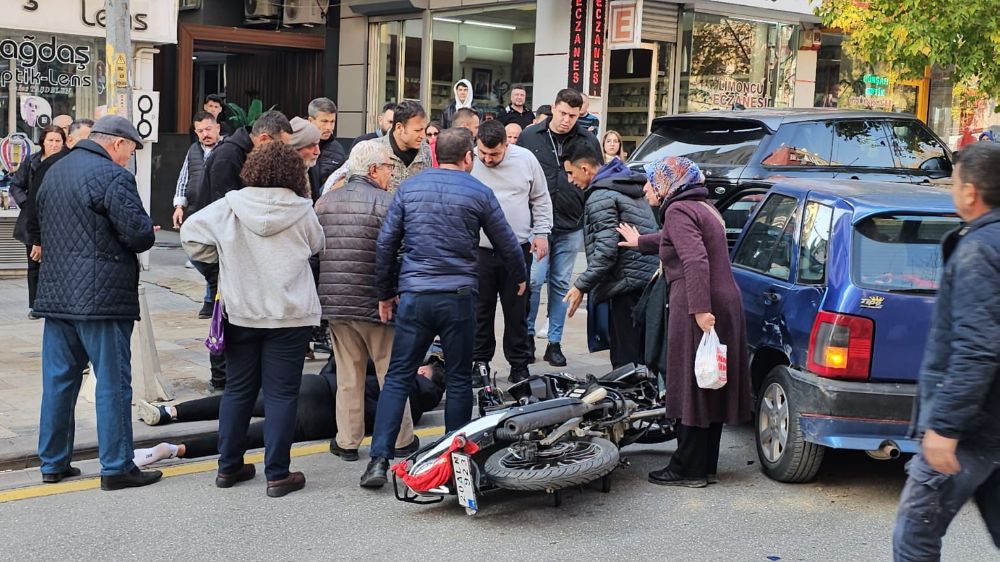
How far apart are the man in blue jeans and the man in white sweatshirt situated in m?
1.75

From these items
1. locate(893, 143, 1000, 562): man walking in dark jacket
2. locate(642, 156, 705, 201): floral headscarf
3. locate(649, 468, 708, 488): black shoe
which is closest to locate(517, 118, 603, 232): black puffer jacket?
locate(642, 156, 705, 201): floral headscarf

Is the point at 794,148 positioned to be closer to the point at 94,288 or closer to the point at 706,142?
the point at 706,142

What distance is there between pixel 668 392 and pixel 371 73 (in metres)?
14.2

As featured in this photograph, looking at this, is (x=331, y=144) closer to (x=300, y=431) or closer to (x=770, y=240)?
(x=300, y=431)

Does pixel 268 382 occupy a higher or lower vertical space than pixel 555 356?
higher

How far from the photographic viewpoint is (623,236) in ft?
23.0

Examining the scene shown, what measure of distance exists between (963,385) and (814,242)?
96.5 inches

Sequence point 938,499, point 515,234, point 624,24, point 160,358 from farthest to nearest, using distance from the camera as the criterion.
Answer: point 624,24, point 160,358, point 515,234, point 938,499

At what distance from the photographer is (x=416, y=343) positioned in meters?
5.86

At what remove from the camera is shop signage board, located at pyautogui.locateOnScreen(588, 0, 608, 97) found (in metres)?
15.7

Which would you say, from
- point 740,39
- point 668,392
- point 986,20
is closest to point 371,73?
point 740,39

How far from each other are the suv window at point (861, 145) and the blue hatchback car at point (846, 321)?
3.99m

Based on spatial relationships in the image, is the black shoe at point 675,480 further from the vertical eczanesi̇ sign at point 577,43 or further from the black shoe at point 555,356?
the vertical eczanesi̇ sign at point 577,43

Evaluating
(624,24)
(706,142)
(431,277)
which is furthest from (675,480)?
(624,24)
